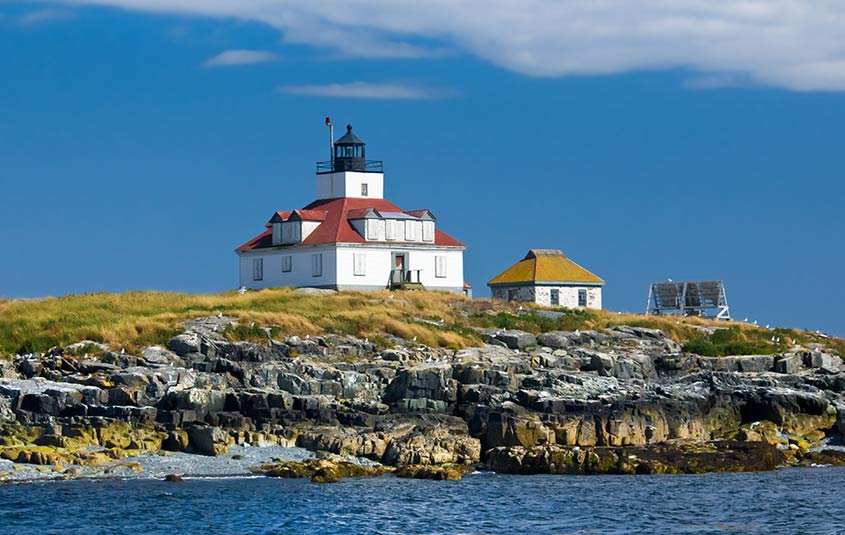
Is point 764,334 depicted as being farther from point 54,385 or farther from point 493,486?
point 54,385

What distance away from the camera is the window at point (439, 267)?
216ft

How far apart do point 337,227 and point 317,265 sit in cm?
187

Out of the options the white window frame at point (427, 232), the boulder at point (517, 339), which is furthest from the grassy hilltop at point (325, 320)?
the white window frame at point (427, 232)

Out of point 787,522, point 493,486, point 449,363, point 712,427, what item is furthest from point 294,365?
point 787,522

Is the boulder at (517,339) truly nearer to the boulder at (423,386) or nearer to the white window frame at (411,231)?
the boulder at (423,386)

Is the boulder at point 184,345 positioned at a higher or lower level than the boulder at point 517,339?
lower

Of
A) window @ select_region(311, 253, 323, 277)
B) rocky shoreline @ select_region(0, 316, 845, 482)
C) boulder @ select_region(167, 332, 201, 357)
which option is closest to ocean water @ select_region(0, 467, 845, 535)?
rocky shoreline @ select_region(0, 316, 845, 482)

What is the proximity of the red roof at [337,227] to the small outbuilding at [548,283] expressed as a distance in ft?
13.1

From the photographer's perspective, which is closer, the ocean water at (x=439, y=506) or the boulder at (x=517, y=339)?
the ocean water at (x=439, y=506)

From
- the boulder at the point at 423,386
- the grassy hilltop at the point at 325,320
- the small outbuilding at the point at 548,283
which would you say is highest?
the small outbuilding at the point at 548,283

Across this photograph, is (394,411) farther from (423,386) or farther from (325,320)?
(325,320)

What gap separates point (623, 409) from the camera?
1766 inches

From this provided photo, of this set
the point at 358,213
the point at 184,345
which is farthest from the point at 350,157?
the point at 184,345

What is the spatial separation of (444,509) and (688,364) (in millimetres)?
20143
